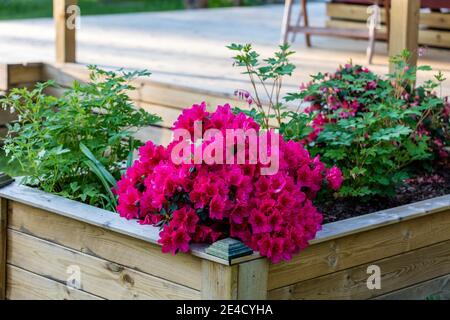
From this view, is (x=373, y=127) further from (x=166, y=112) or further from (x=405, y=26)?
(x=166, y=112)

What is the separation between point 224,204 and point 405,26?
6.28 feet

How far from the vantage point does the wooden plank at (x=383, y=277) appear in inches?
108

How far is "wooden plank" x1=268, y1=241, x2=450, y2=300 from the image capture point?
2.75 metres

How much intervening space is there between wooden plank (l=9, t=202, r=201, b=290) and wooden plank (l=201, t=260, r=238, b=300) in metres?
0.04

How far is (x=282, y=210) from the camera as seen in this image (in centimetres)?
255

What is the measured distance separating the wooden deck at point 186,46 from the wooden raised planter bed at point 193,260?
5.21 feet

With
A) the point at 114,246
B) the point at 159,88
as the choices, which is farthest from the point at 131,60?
the point at 114,246

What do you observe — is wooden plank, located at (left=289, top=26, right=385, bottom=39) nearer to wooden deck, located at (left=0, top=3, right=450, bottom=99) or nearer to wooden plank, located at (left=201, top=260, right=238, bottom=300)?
wooden deck, located at (left=0, top=3, right=450, bottom=99)

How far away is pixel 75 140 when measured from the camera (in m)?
3.15

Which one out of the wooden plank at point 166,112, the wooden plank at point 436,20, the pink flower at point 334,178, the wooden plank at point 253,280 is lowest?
the wooden plank at point 253,280

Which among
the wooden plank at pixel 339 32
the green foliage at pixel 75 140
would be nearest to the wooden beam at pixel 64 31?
the wooden plank at pixel 339 32

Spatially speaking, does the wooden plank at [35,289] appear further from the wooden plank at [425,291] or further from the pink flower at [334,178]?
the wooden plank at [425,291]

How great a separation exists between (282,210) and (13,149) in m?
1.02

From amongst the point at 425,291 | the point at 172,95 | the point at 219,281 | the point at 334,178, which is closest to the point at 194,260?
the point at 219,281
